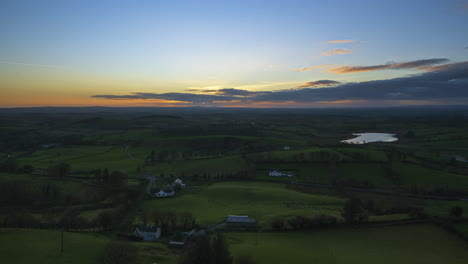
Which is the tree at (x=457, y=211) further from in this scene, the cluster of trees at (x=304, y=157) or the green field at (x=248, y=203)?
the cluster of trees at (x=304, y=157)

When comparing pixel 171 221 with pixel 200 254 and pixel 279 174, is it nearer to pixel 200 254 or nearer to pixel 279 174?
pixel 200 254

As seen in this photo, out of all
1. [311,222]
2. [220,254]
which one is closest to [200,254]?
[220,254]

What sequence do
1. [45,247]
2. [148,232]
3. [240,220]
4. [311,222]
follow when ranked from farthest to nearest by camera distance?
[240,220] → [311,222] → [148,232] → [45,247]

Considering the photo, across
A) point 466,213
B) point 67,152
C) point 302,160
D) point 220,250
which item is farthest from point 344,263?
point 67,152

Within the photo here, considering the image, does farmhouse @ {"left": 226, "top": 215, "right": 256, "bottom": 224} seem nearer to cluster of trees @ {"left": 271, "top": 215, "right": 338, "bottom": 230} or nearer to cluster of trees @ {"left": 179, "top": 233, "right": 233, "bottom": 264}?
cluster of trees @ {"left": 271, "top": 215, "right": 338, "bottom": 230}

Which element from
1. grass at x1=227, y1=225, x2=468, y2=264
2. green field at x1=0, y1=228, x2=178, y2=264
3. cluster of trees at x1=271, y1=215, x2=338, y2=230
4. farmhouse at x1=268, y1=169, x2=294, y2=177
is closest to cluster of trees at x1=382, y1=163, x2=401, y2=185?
farmhouse at x1=268, y1=169, x2=294, y2=177
